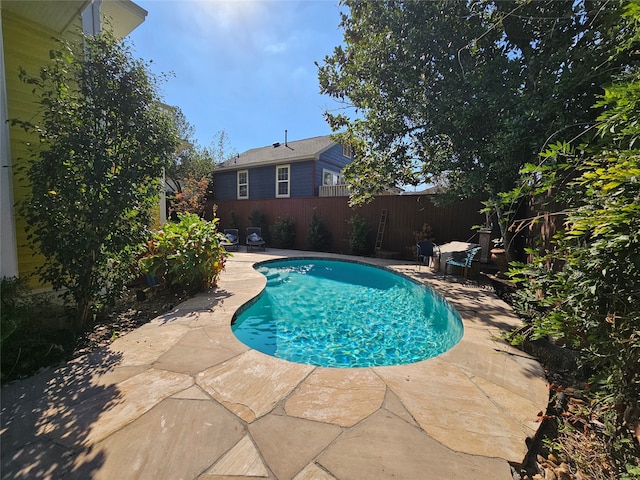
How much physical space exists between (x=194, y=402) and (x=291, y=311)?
330cm

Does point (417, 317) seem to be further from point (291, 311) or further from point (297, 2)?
point (297, 2)

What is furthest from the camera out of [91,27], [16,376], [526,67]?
[526,67]

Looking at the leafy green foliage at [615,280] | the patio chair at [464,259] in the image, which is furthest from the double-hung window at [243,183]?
the leafy green foliage at [615,280]

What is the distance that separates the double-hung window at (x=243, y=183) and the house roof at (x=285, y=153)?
45cm

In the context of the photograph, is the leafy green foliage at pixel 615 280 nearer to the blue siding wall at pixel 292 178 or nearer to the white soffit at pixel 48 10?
the white soffit at pixel 48 10

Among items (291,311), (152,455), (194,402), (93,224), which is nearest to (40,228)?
(93,224)

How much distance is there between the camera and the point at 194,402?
2064 millimetres

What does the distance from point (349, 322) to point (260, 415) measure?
9.83 ft

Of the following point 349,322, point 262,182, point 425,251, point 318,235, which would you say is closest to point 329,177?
point 262,182

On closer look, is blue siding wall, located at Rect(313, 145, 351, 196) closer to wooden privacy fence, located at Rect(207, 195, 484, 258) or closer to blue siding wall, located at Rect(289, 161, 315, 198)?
blue siding wall, located at Rect(289, 161, 315, 198)

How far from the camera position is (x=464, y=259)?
269 inches

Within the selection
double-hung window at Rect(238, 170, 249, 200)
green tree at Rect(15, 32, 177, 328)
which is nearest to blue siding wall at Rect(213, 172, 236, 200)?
double-hung window at Rect(238, 170, 249, 200)

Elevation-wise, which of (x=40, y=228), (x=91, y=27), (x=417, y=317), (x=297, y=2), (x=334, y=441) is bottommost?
(x=417, y=317)

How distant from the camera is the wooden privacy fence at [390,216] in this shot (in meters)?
8.98
